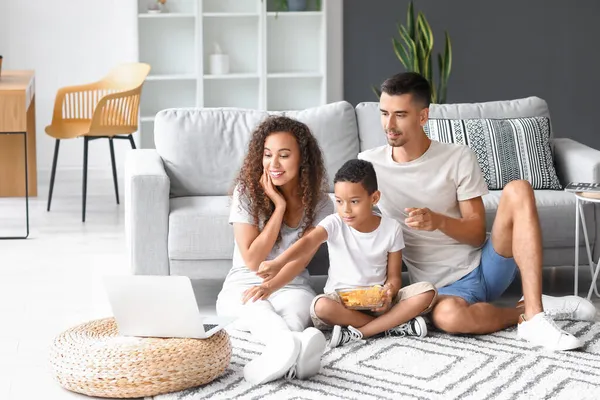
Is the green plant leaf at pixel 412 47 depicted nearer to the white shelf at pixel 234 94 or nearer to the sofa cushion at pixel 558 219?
the white shelf at pixel 234 94

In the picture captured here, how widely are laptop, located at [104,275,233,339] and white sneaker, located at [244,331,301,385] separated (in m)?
0.16

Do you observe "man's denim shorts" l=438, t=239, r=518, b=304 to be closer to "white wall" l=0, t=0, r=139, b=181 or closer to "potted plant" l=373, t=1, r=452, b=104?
"potted plant" l=373, t=1, r=452, b=104

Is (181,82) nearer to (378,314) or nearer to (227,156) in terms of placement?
(227,156)

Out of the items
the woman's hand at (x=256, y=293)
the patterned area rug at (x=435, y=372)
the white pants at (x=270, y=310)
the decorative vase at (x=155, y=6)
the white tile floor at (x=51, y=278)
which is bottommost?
the white tile floor at (x=51, y=278)

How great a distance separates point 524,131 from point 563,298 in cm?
94

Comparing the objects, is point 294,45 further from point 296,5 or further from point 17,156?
point 17,156

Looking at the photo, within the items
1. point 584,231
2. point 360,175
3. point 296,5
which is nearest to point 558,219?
point 584,231

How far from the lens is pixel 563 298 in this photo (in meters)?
3.61

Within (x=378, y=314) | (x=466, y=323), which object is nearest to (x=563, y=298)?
(x=466, y=323)

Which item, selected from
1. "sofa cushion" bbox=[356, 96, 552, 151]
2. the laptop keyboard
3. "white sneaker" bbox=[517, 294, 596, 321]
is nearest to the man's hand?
"white sneaker" bbox=[517, 294, 596, 321]

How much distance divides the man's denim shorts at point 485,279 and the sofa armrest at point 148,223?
104cm

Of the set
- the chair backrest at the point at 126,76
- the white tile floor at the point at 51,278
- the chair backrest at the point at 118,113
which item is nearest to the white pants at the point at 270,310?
the white tile floor at the point at 51,278

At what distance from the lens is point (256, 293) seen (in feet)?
10.7

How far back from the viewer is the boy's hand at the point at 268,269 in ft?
10.8
